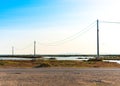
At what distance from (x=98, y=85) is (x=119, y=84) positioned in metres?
1.68

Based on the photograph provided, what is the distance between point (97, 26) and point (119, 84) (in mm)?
49143

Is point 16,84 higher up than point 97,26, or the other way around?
point 97,26

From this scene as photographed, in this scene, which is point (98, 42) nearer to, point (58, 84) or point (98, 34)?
point (98, 34)

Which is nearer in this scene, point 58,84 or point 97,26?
point 58,84

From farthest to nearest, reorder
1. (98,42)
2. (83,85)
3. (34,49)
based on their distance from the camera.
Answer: (34,49) < (98,42) < (83,85)

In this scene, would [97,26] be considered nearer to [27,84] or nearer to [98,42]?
[98,42]

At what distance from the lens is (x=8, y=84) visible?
21.5m

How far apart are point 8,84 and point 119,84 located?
327 inches

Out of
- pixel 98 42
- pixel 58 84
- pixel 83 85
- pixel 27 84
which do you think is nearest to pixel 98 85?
pixel 83 85

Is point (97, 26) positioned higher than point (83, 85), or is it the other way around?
point (97, 26)

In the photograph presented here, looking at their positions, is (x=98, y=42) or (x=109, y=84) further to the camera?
(x=98, y=42)

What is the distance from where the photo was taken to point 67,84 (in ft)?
70.8

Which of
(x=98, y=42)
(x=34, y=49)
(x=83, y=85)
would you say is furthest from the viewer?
(x=34, y=49)

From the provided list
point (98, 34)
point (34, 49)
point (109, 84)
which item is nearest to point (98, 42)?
point (98, 34)
